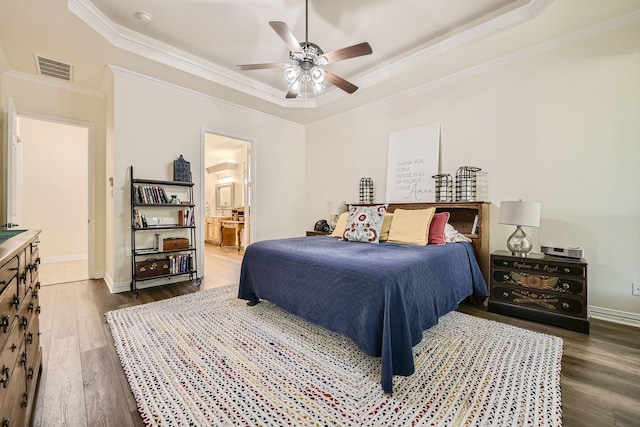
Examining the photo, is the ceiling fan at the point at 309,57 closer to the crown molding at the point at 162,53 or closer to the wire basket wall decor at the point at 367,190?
the crown molding at the point at 162,53

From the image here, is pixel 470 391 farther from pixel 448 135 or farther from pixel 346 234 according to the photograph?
pixel 448 135

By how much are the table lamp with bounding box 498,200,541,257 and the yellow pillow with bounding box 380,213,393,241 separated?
114 centimetres

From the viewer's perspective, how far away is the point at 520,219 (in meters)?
2.62

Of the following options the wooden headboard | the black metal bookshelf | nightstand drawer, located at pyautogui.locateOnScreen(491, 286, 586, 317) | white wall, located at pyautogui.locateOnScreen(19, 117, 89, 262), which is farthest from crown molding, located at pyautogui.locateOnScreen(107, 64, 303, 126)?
nightstand drawer, located at pyautogui.locateOnScreen(491, 286, 586, 317)

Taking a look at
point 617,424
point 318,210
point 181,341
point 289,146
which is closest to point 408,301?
point 617,424

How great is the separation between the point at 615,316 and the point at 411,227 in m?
1.94

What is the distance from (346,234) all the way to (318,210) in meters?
2.15

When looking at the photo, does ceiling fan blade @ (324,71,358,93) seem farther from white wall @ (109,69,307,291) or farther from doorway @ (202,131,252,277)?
doorway @ (202,131,252,277)

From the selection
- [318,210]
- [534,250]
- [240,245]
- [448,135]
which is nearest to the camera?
[534,250]

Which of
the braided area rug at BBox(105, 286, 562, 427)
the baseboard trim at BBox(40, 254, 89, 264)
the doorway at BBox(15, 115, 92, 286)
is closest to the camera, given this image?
the braided area rug at BBox(105, 286, 562, 427)

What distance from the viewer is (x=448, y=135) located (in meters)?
3.62

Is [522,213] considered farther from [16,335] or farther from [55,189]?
[55,189]

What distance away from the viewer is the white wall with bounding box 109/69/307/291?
347cm

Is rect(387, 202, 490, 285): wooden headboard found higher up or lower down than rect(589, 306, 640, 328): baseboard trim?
higher up
